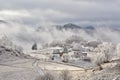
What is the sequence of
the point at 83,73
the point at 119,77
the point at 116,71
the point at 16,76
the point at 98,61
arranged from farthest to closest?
the point at 98,61
the point at 83,73
the point at 16,76
the point at 116,71
the point at 119,77

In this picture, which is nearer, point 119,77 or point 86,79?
point 119,77

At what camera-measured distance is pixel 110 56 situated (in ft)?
314

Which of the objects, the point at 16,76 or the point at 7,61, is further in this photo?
the point at 7,61

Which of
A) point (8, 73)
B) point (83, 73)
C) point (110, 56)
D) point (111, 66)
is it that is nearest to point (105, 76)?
point (111, 66)

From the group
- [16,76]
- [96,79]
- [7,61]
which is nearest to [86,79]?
[96,79]

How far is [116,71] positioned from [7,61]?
1313 inches

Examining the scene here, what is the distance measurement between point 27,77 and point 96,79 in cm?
1393

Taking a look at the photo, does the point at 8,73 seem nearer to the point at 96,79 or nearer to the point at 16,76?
the point at 16,76

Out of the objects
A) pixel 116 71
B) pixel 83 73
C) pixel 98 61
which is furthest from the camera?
pixel 98 61

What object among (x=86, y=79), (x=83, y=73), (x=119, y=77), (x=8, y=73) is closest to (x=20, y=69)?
(x=8, y=73)

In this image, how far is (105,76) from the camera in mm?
63562

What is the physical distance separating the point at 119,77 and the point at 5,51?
4742 centimetres

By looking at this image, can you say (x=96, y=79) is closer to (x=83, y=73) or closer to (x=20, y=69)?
(x=83, y=73)

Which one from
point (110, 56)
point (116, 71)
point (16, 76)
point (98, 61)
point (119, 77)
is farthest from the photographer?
point (110, 56)
